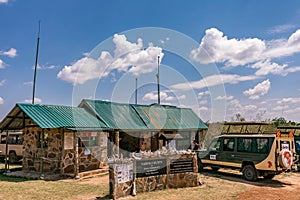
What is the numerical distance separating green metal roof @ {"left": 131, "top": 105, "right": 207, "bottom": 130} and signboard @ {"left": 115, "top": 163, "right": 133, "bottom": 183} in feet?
29.0

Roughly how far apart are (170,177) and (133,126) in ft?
23.7

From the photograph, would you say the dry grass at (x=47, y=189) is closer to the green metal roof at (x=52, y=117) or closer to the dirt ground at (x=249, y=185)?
the dirt ground at (x=249, y=185)

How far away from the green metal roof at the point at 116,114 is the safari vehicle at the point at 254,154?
17.3ft

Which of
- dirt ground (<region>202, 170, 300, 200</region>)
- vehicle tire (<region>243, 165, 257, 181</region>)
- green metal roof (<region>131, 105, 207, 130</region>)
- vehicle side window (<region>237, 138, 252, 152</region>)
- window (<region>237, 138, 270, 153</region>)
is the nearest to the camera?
dirt ground (<region>202, 170, 300, 200</region>)

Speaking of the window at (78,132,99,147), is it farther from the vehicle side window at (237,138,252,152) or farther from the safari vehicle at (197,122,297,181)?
the vehicle side window at (237,138,252,152)

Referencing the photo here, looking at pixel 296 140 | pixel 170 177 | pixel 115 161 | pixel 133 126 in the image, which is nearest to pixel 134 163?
pixel 115 161

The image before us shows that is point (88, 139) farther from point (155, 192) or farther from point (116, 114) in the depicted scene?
point (155, 192)

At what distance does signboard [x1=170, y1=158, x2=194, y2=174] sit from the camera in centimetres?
1024

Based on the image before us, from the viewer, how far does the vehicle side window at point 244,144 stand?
12134 mm

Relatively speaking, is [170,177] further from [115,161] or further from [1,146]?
[1,146]

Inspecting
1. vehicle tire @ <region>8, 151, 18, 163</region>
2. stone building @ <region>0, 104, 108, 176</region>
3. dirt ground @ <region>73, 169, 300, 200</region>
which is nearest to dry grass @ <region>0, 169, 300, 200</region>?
dirt ground @ <region>73, 169, 300, 200</region>

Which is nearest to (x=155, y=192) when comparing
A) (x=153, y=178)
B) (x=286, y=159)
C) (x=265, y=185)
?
(x=153, y=178)

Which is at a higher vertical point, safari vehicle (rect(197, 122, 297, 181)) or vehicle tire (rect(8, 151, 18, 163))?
safari vehicle (rect(197, 122, 297, 181))

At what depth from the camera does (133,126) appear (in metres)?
17.0
